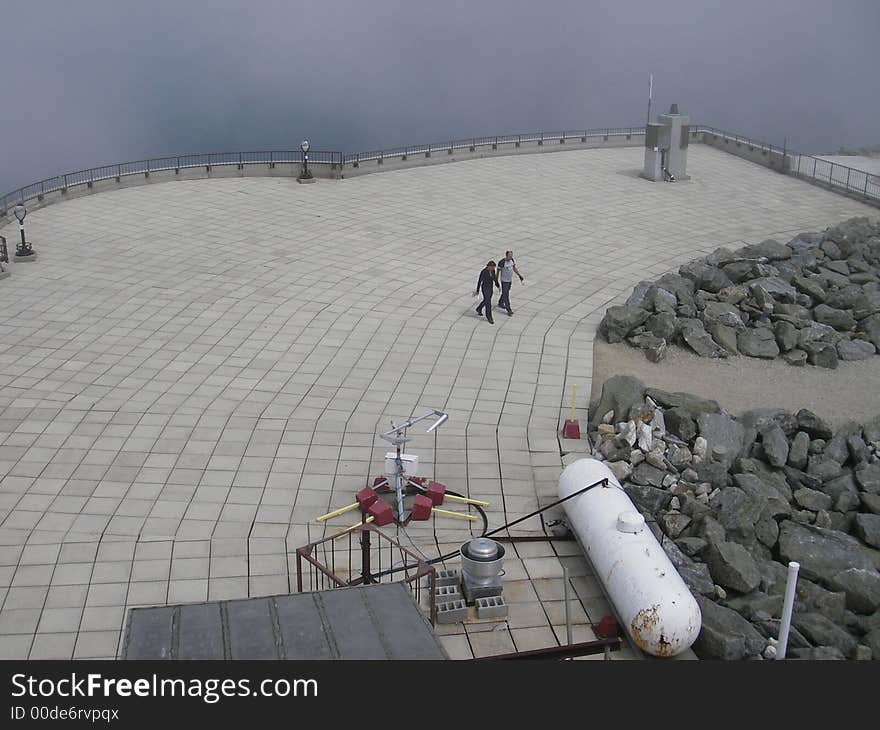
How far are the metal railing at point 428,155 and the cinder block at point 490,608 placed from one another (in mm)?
19909

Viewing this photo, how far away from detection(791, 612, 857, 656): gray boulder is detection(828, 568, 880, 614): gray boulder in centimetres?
97

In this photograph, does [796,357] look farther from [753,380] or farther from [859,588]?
[859,588]

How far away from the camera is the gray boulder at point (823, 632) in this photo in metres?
11.2

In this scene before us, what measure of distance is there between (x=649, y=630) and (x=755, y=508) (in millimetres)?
3770

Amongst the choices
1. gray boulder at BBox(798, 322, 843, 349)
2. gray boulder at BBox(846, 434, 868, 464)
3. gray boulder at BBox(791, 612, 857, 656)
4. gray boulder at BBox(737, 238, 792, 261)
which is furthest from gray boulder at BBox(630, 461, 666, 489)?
gray boulder at BBox(737, 238, 792, 261)

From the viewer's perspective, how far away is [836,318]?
20.6m

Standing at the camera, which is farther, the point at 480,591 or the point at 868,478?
the point at 868,478

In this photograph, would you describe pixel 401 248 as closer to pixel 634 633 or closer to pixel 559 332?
pixel 559 332

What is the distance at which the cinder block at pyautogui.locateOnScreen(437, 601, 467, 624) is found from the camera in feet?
35.3

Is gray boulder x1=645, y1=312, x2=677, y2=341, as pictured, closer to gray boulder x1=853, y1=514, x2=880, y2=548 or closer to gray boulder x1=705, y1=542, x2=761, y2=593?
gray boulder x1=853, y1=514, x2=880, y2=548

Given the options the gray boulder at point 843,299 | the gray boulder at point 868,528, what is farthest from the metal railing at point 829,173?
the gray boulder at point 868,528

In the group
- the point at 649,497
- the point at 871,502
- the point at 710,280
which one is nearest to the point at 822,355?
the point at 710,280

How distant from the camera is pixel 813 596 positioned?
39.8 feet

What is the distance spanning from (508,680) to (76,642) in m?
5.81
